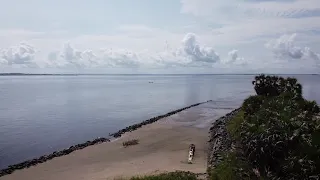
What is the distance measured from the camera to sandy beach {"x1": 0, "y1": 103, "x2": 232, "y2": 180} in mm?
25516

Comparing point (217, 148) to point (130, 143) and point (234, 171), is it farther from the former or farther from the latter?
point (130, 143)

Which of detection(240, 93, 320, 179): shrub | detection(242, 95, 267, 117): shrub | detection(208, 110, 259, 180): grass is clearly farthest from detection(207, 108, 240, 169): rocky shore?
detection(242, 95, 267, 117): shrub

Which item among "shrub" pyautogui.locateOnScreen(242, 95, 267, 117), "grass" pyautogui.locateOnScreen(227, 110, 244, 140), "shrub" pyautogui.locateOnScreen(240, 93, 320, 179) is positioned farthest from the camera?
"shrub" pyautogui.locateOnScreen(242, 95, 267, 117)

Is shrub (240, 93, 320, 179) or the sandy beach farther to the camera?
the sandy beach

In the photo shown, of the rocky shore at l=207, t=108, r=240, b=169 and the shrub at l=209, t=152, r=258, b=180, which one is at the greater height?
the shrub at l=209, t=152, r=258, b=180

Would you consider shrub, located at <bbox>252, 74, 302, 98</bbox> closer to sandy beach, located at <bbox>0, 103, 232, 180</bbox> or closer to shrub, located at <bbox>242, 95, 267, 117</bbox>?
shrub, located at <bbox>242, 95, 267, 117</bbox>

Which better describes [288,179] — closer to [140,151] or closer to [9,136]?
[140,151]

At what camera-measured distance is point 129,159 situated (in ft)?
98.4

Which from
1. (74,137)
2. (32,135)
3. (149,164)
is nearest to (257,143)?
(149,164)

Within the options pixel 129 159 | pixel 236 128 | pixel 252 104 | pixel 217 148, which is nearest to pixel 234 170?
pixel 217 148

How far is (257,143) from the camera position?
19844 millimetres

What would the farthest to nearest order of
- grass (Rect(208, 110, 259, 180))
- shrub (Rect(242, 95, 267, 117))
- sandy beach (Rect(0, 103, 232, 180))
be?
shrub (Rect(242, 95, 267, 117)), sandy beach (Rect(0, 103, 232, 180)), grass (Rect(208, 110, 259, 180))

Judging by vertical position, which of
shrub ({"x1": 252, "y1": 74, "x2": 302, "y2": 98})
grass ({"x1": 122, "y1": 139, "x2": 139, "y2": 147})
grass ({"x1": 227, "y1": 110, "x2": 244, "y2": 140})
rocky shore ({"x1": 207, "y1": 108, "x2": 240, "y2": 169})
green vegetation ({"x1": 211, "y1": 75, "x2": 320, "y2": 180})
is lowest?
grass ({"x1": 122, "y1": 139, "x2": 139, "y2": 147})

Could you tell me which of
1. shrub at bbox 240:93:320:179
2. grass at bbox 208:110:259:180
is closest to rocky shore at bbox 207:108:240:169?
grass at bbox 208:110:259:180
